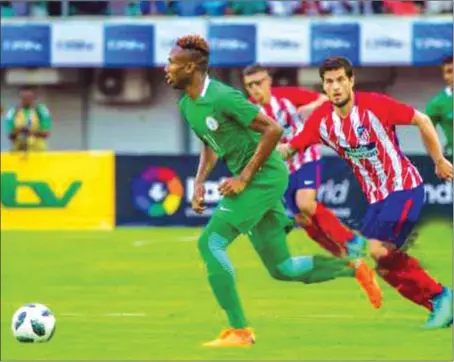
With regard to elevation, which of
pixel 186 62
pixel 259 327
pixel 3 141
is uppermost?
pixel 186 62

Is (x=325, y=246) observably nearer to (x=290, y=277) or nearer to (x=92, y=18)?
(x=290, y=277)

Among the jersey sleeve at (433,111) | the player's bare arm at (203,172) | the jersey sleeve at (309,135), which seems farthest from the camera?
the jersey sleeve at (433,111)

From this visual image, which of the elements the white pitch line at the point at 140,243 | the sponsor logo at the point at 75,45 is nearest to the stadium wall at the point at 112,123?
the sponsor logo at the point at 75,45

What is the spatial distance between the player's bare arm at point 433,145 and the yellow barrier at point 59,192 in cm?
1342

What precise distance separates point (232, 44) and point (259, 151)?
896 inches

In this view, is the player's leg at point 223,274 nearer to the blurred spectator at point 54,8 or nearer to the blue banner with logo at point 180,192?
the blue banner with logo at point 180,192

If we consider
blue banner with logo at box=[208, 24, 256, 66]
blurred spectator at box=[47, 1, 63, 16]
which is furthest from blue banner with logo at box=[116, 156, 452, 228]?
blurred spectator at box=[47, 1, 63, 16]

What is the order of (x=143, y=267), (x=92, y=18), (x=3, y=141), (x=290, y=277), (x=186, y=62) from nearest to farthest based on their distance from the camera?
1. (x=186, y=62)
2. (x=290, y=277)
3. (x=143, y=267)
4. (x=92, y=18)
5. (x=3, y=141)

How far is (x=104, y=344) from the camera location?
1151 cm

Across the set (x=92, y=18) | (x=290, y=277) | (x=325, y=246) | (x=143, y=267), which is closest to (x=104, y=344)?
(x=290, y=277)

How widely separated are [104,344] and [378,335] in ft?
6.42

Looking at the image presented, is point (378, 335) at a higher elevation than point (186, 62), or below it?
below

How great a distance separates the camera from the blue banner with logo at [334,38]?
3334cm

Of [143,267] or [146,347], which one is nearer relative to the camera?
[146,347]
